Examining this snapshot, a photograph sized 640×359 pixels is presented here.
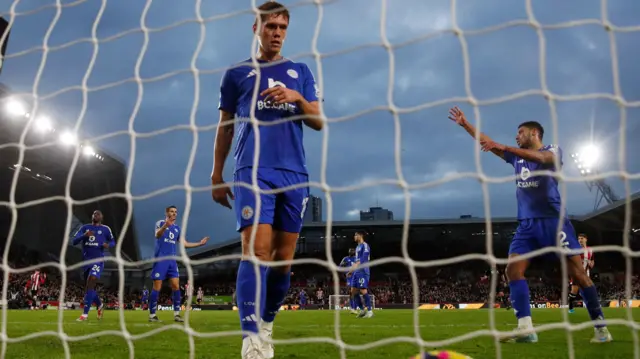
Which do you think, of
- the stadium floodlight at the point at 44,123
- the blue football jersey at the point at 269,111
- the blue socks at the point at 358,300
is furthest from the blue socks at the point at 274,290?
the stadium floodlight at the point at 44,123

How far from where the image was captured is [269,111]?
3.16 m

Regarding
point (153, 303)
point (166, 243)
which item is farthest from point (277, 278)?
point (153, 303)

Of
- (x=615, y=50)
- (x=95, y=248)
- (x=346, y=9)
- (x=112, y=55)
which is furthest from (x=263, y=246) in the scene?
(x=95, y=248)

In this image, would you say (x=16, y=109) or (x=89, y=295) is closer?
(x=89, y=295)

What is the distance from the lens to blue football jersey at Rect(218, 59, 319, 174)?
312cm

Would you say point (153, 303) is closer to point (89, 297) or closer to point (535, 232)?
point (89, 297)

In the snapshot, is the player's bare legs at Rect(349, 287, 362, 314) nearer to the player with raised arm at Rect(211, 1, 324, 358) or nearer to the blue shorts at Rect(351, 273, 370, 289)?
the blue shorts at Rect(351, 273, 370, 289)

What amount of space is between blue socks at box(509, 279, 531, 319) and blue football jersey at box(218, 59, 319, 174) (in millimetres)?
2714

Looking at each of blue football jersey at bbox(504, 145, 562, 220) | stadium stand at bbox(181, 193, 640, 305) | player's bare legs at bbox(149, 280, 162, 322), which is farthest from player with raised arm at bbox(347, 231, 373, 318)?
stadium stand at bbox(181, 193, 640, 305)

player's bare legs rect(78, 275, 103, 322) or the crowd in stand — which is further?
the crowd in stand

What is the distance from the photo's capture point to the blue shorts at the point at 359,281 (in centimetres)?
1193

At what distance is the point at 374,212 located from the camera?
5169cm

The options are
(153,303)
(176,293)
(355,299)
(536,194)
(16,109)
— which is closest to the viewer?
(536,194)

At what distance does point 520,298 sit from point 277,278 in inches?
101
